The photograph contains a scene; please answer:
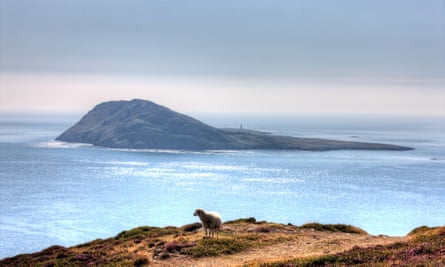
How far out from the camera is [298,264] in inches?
829

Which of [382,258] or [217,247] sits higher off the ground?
[382,258]

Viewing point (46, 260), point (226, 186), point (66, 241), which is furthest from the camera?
point (226, 186)

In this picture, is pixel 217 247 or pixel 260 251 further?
pixel 260 251

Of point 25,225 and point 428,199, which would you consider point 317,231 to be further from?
point 428,199

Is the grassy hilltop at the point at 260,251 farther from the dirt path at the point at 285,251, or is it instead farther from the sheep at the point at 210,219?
the sheep at the point at 210,219

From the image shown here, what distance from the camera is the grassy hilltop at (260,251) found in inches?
857

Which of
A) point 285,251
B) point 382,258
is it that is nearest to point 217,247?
point 285,251

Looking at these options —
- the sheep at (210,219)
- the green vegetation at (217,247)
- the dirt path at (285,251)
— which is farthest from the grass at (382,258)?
the sheep at (210,219)

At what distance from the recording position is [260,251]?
→ 97.3 ft

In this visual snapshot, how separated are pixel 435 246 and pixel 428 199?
166 m

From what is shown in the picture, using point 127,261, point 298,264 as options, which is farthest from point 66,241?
point 298,264

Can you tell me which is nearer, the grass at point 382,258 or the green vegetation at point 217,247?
the grass at point 382,258

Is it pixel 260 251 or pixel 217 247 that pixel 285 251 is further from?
pixel 217 247

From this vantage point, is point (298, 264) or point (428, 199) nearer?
point (298, 264)
